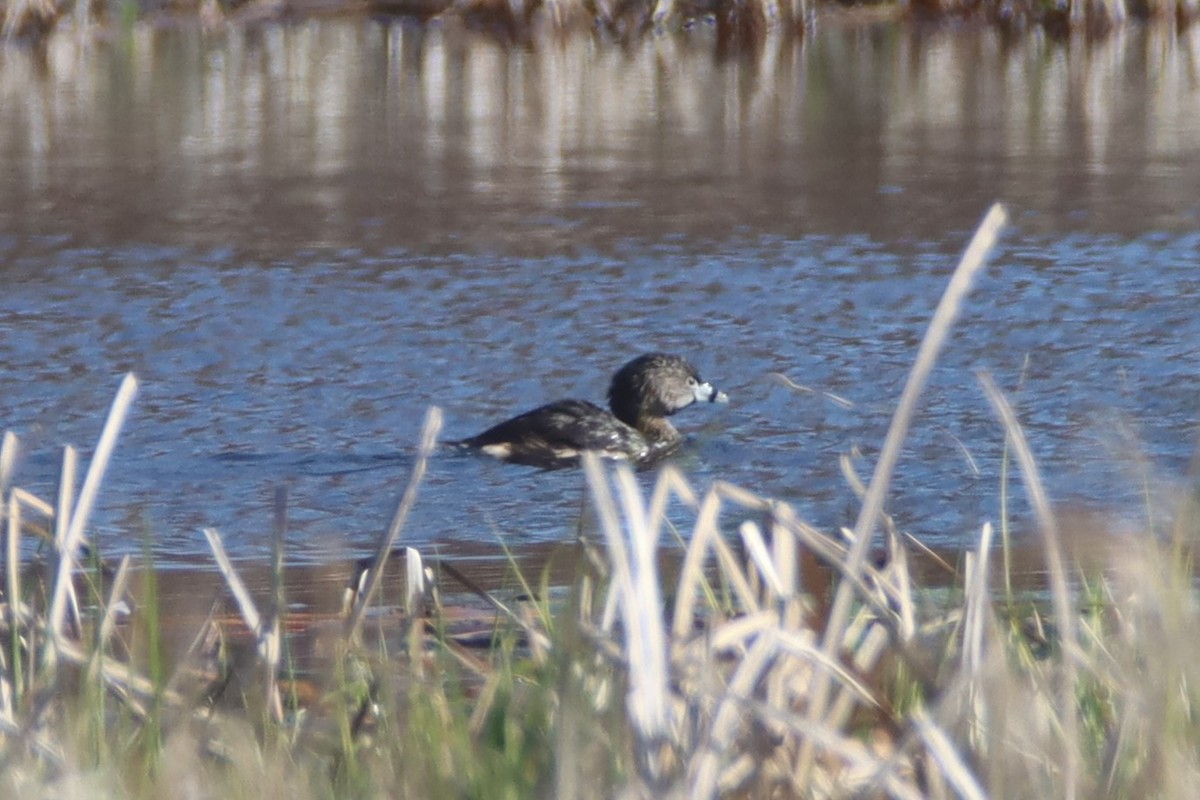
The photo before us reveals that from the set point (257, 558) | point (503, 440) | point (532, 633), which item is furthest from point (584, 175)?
point (532, 633)

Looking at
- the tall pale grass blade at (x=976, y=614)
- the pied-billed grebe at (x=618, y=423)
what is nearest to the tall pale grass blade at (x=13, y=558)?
the tall pale grass blade at (x=976, y=614)

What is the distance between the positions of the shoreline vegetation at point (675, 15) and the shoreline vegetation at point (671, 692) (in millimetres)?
18149

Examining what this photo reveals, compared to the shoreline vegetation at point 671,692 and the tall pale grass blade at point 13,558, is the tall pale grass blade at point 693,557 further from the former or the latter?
the tall pale grass blade at point 13,558

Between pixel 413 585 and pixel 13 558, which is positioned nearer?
pixel 13 558

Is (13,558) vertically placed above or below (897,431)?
below

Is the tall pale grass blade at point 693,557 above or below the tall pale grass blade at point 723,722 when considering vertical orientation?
above

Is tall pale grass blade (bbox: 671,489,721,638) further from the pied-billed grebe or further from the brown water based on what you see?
the pied-billed grebe

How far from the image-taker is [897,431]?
2.35 metres

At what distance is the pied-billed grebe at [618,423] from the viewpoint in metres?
7.03

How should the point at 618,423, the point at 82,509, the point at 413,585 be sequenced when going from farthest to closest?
the point at 618,423, the point at 413,585, the point at 82,509

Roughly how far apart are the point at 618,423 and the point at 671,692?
17.0ft

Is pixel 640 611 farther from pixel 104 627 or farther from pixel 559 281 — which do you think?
pixel 559 281

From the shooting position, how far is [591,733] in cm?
246

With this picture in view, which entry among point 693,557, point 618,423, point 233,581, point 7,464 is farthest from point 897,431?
point 618,423
